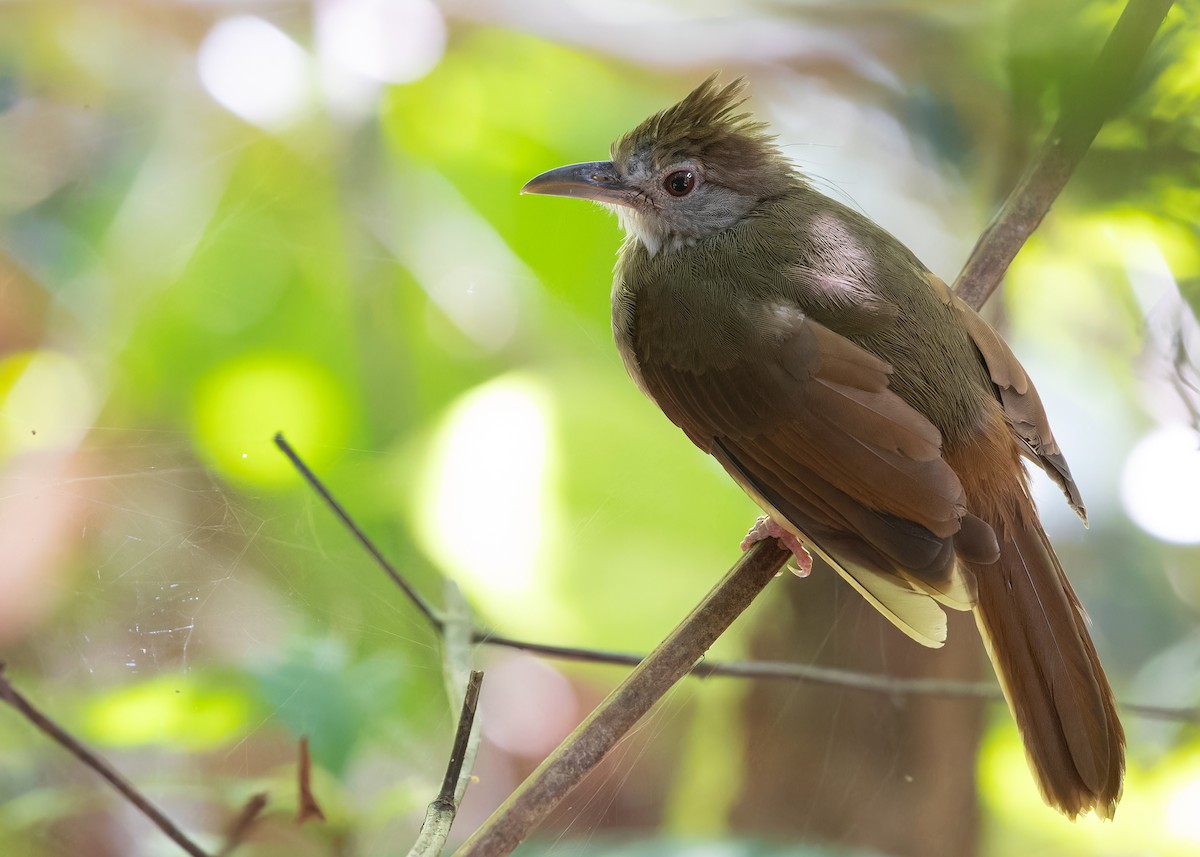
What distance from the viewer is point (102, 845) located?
3.84 feet

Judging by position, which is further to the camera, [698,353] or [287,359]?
[287,359]

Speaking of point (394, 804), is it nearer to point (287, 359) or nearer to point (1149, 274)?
point (287, 359)

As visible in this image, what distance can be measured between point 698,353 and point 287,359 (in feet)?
1.99

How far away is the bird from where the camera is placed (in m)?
1.11

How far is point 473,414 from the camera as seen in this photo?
1472 millimetres

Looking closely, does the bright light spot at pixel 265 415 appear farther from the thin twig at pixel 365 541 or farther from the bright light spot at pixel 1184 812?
the bright light spot at pixel 1184 812

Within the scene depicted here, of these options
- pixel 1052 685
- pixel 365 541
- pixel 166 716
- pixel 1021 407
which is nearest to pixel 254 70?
pixel 365 541

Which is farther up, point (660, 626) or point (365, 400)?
point (365, 400)

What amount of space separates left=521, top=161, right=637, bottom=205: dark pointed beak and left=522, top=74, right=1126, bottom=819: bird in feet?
0.48

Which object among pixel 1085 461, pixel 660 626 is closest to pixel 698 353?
pixel 660 626

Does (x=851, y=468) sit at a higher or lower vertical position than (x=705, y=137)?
lower

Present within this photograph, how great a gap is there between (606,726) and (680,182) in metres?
0.77

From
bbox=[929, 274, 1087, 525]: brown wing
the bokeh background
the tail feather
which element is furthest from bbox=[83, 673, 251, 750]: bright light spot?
bbox=[929, 274, 1087, 525]: brown wing

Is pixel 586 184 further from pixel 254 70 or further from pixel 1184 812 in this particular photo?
pixel 1184 812
